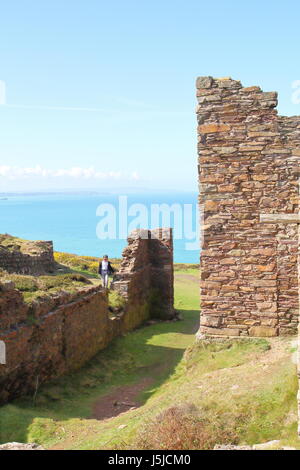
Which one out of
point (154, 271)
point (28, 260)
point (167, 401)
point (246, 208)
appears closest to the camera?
point (167, 401)

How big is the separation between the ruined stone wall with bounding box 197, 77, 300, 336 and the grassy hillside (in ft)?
2.09

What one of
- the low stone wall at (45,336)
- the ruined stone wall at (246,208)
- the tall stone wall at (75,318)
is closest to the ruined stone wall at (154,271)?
the tall stone wall at (75,318)

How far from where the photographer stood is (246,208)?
10.2 meters

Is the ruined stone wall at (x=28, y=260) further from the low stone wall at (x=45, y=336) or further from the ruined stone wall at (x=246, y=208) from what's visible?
the ruined stone wall at (x=246, y=208)

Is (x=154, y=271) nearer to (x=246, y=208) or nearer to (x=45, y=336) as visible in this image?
(x=45, y=336)

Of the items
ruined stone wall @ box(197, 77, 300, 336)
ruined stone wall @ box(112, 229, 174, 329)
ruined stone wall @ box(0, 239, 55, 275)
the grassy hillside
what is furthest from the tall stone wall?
ruined stone wall @ box(0, 239, 55, 275)

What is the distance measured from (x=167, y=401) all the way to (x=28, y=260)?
49.5 feet

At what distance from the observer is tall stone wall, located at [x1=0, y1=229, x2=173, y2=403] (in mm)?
9719

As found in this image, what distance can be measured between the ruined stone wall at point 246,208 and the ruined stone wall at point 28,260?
40.5ft

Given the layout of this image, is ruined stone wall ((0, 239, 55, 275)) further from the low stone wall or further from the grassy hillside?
the grassy hillside

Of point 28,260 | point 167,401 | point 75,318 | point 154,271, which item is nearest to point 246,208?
point 167,401

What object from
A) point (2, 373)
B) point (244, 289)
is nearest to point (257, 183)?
point (244, 289)

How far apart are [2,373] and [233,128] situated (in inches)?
283

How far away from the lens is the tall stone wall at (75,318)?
9.72m
